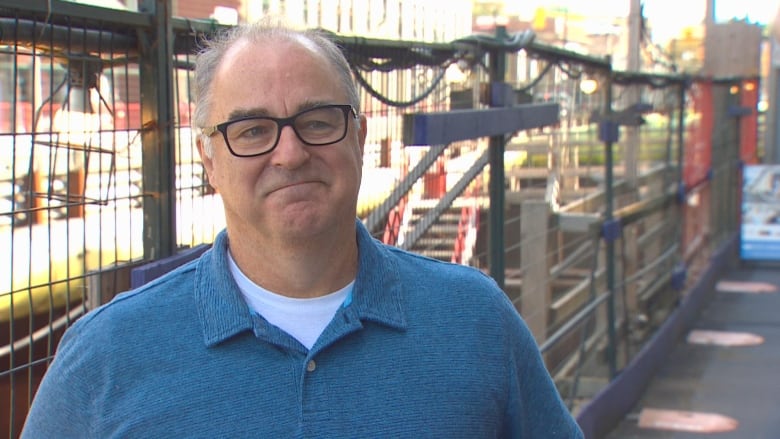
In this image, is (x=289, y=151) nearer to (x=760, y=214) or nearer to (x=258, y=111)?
(x=258, y=111)

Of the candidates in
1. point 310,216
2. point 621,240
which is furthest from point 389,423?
point 621,240

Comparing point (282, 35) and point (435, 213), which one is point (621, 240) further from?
point (282, 35)

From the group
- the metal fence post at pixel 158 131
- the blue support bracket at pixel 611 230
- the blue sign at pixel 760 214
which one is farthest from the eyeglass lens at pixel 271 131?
the blue sign at pixel 760 214

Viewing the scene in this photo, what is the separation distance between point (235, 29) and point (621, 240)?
19.7 ft

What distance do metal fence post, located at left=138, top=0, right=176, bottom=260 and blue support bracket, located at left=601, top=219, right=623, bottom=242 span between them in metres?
4.44

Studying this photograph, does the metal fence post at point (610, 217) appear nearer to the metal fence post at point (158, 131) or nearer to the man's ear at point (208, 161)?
the metal fence post at point (158, 131)

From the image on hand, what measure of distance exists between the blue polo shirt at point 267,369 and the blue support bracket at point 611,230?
513 centimetres

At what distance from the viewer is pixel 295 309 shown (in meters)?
1.83

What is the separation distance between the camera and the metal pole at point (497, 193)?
467 cm

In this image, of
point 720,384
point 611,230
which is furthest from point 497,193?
point 720,384

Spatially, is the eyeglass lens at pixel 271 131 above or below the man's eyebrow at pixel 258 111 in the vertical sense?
below

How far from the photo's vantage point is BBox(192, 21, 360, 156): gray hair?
6.06ft

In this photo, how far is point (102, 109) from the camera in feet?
9.09

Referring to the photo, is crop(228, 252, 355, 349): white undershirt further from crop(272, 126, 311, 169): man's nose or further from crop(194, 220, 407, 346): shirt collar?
crop(272, 126, 311, 169): man's nose
